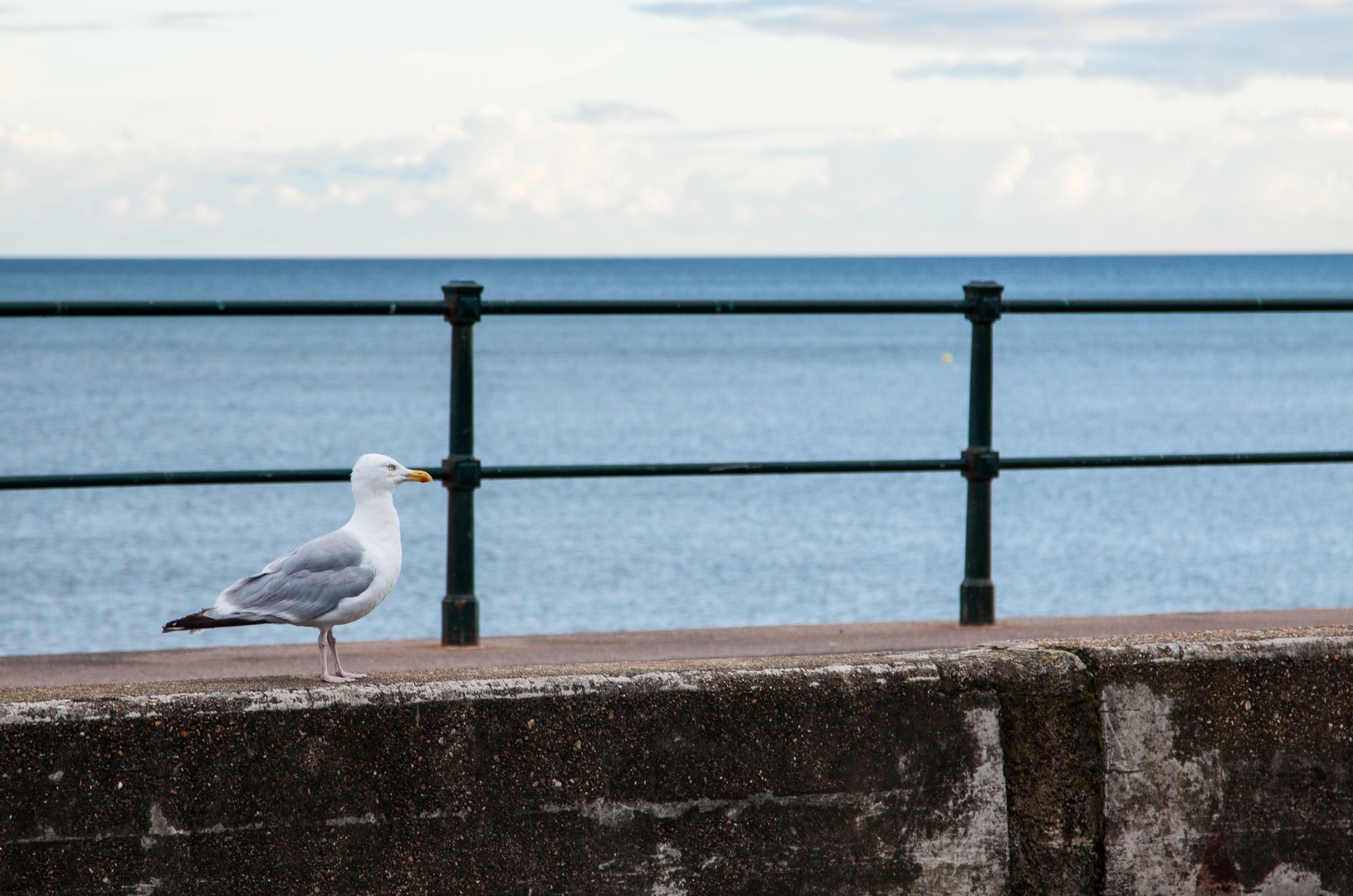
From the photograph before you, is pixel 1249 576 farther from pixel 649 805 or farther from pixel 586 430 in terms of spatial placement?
pixel 586 430

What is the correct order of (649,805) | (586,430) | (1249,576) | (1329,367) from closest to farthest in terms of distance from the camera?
1. (649,805)
2. (1249,576)
3. (586,430)
4. (1329,367)

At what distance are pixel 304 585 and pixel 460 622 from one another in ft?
5.17

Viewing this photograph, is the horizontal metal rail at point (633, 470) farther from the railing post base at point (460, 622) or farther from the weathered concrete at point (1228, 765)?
the weathered concrete at point (1228, 765)

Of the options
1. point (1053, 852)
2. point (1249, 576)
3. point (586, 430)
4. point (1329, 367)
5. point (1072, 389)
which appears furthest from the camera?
point (1329, 367)

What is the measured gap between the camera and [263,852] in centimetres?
256

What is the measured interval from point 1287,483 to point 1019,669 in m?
18.8

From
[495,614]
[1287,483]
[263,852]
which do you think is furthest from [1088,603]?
[263,852]

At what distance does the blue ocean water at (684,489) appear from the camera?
1293 cm

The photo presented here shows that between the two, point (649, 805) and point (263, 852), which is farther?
point (649, 805)

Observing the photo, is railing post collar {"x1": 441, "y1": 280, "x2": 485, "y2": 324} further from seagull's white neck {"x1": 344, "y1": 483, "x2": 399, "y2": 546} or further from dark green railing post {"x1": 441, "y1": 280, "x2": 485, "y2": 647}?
seagull's white neck {"x1": 344, "y1": 483, "x2": 399, "y2": 546}

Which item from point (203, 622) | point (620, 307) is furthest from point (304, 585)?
point (620, 307)

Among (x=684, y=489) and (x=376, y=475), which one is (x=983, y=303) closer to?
(x=376, y=475)

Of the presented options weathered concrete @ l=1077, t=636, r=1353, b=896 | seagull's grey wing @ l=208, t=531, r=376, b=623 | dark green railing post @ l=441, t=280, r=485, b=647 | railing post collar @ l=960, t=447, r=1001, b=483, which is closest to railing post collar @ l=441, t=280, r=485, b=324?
dark green railing post @ l=441, t=280, r=485, b=647

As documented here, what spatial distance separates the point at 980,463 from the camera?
15.7 ft
